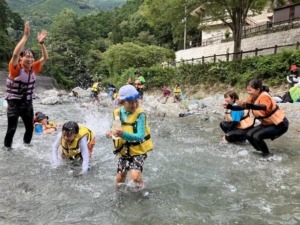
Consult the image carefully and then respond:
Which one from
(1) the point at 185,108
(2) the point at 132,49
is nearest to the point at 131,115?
(1) the point at 185,108

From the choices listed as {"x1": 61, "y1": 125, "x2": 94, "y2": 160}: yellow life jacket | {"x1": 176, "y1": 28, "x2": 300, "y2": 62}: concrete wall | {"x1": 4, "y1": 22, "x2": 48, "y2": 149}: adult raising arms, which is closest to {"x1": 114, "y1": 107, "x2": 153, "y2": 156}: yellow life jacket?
{"x1": 61, "y1": 125, "x2": 94, "y2": 160}: yellow life jacket

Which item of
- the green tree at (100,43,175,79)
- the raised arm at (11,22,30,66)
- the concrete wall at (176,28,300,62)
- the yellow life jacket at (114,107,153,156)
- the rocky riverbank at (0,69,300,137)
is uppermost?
the concrete wall at (176,28,300,62)

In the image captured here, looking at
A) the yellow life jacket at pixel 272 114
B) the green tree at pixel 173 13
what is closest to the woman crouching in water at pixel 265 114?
the yellow life jacket at pixel 272 114

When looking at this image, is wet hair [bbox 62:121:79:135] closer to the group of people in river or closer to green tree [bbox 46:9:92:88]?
the group of people in river

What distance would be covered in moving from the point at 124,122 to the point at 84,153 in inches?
45.5

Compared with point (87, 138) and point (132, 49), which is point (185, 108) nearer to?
point (87, 138)

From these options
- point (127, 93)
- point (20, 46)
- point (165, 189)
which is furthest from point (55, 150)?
point (127, 93)

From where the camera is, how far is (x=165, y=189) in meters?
4.45

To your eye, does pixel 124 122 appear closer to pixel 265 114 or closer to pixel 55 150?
pixel 55 150

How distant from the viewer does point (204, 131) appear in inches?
358

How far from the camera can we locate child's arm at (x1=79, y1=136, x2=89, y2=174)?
4703 millimetres

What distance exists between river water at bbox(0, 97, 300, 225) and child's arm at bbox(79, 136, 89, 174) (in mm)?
191

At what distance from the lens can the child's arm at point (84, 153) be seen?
4.70 meters

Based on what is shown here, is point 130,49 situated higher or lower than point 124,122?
higher
